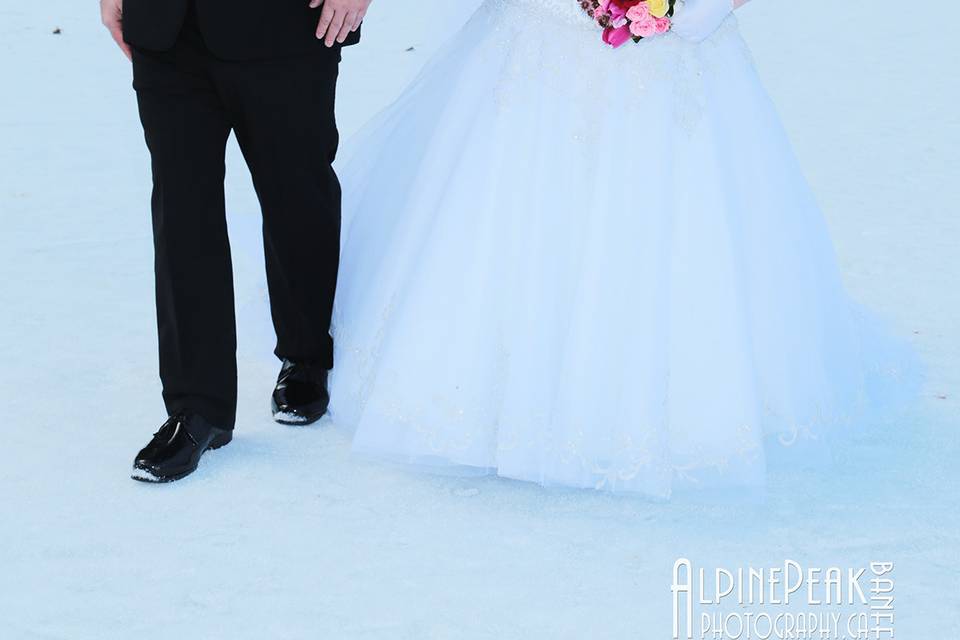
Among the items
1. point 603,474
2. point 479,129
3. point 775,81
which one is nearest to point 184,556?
point 603,474

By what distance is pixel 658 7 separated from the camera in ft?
11.0

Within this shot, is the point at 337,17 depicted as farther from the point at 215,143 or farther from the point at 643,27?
the point at 643,27

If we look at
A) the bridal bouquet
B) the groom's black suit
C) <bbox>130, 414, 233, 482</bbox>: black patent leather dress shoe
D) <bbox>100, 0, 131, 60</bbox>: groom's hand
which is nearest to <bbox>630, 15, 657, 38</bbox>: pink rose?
the bridal bouquet

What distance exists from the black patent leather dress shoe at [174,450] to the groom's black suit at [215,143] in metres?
0.04

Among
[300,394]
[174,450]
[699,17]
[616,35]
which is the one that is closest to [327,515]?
[174,450]

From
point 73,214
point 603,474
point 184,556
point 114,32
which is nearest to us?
point 184,556

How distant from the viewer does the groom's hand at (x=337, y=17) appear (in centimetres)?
348

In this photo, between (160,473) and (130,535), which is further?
(160,473)

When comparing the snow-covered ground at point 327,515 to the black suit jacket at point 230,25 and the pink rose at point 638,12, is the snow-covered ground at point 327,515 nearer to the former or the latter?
the black suit jacket at point 230,25

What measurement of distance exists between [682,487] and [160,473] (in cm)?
127

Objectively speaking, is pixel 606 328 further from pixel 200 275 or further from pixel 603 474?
pixel 200 275

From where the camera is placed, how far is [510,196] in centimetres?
347

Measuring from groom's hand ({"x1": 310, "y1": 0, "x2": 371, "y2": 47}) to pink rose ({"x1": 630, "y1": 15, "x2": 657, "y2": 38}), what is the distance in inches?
25.4

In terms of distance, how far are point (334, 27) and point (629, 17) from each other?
2.39 ft
